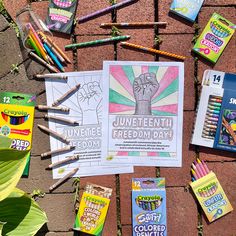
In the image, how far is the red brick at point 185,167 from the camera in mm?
1796

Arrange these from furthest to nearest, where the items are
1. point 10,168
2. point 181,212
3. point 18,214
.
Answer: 1. point 181,212
2. point 18,214
3. point 10,168

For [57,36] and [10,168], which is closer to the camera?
[10,168]

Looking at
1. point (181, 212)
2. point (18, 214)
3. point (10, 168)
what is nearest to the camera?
point (10, 168)

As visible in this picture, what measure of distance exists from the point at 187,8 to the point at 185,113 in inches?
18.2

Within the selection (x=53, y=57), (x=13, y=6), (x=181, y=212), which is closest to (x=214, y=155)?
(x=181, y=212)

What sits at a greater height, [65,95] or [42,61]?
[42,61]

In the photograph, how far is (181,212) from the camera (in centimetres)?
180

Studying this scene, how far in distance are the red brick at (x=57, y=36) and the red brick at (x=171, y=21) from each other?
0.42 m

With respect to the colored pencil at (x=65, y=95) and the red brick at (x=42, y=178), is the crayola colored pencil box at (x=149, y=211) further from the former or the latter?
the colored pencil at (x=65, y=95)

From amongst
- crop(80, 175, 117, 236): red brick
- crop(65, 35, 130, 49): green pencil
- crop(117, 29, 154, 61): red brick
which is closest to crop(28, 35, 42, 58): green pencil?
crop(65, 35, 130, 49): green pencil

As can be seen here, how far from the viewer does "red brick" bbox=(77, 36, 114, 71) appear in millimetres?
1789

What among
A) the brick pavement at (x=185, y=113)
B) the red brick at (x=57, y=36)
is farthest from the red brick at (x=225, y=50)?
the red brick at (x=57, y=36)

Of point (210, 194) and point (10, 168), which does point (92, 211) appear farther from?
point (210, 194)

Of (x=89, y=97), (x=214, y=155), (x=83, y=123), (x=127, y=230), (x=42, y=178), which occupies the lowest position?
(x=127, y=230)
